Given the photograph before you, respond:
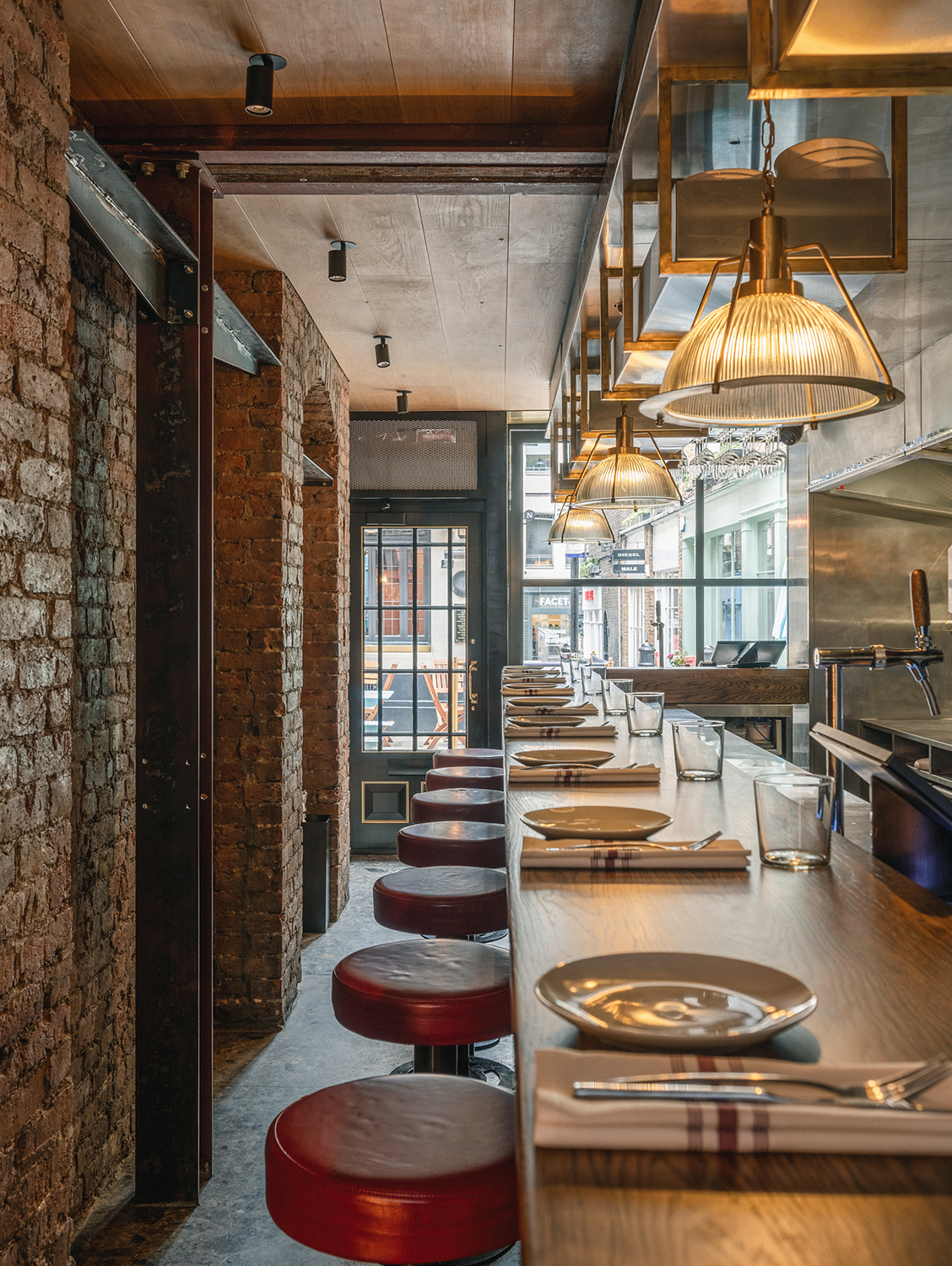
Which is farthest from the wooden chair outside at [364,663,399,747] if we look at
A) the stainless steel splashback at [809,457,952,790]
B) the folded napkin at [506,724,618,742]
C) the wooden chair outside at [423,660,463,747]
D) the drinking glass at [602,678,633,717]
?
the folded napkin at [506,724,618,742]

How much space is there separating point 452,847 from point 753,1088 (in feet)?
7.16

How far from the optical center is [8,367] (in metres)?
1.80

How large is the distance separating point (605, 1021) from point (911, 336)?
12.7 feet

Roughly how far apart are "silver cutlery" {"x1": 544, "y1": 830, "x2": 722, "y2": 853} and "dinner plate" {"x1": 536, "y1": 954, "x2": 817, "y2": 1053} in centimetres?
51

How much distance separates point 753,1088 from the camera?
27.7 inches

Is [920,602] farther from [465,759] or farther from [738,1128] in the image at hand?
[465,759]

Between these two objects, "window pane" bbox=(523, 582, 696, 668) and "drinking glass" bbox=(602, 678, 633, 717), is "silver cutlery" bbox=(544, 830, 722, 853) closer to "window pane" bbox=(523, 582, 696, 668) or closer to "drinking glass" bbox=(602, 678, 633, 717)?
"drinking glass" bbox=(602, 678, 633, 717)

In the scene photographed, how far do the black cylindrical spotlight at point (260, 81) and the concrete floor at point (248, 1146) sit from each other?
2.86m

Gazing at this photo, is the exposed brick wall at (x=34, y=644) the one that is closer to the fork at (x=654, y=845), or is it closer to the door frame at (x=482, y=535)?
the fork at (x=654, y=845)

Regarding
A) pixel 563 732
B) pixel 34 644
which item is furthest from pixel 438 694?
pixel 34 644

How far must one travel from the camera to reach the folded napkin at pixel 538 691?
429cm

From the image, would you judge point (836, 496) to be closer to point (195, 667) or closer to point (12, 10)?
point (195, 667)

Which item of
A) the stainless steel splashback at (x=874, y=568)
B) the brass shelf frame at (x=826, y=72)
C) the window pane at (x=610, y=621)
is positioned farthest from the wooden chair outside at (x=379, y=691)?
the brass shelf frame at (x=826, y=72)

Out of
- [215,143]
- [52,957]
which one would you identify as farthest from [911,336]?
[52,957]
